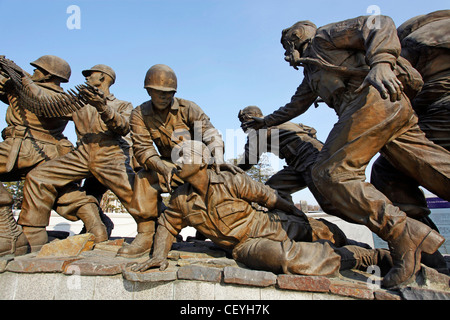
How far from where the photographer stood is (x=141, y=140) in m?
3.44

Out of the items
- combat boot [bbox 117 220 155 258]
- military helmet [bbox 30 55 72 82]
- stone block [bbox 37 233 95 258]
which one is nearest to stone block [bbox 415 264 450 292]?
combat boot [bbox 117 220 155 258]

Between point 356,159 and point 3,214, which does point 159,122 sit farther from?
point 356,159

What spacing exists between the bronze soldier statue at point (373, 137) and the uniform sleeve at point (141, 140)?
6.05 ft

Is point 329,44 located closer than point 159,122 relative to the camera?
Yes

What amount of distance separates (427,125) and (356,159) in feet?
3.41

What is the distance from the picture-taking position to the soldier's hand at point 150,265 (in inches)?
96.5

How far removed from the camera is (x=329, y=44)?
8.77 ft

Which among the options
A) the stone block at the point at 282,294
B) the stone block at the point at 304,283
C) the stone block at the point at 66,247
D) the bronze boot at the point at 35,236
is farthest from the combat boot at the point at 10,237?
the stone block at the point at 304,283

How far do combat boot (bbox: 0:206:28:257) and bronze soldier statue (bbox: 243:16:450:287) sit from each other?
10.3ft
